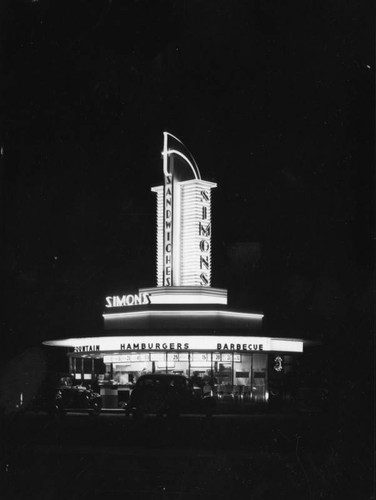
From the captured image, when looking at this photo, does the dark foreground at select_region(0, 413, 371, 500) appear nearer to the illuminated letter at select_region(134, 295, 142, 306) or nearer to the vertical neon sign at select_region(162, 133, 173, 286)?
the illuminated letter at select_region(134, 295, 142, 306)

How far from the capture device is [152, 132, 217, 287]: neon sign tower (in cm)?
4538

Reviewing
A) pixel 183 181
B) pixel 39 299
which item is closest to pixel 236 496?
pixel 183 181

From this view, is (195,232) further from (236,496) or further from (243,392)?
(236,496)

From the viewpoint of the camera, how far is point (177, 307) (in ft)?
144

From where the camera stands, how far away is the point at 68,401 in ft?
117

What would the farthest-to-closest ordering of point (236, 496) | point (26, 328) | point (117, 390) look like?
point (26, 328) < point (117, 390) < point (236, 496)

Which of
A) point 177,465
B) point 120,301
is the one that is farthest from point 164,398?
point 177,465

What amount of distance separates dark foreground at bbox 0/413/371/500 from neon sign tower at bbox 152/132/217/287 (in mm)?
19971

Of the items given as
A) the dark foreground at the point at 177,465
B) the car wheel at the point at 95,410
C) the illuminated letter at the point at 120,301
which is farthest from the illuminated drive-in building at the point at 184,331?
the dark foreground at the point at 177,465

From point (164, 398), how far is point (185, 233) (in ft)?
48.4

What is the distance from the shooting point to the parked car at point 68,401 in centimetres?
3438

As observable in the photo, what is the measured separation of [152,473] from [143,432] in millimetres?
10262

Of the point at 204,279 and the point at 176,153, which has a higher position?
the point at 176,153

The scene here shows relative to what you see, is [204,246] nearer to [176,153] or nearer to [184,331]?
[184,331]
